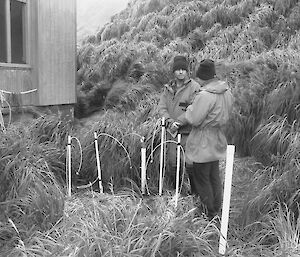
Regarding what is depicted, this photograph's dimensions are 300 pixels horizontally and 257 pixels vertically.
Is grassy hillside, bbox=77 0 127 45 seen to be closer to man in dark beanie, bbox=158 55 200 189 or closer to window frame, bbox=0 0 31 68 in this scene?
window frame, bbox=0 0 31 68

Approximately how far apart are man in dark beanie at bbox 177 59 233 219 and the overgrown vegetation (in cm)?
22

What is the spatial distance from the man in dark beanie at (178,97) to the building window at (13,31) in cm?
392

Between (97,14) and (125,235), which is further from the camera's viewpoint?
(97,14)

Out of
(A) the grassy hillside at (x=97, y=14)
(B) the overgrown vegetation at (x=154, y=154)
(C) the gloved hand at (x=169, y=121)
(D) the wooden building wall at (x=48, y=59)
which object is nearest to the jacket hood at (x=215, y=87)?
(C) the gloved hand at (x=169, y=121)

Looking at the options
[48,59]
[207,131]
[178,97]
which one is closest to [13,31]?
[48,59]

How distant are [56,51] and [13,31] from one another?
1.03 metres

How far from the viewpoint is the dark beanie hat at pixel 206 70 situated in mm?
3914

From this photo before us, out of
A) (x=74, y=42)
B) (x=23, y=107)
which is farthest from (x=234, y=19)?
(x=23, y=107)

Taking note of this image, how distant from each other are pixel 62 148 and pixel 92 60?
5360mm

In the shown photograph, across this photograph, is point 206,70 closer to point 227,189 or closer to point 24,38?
point 227,189

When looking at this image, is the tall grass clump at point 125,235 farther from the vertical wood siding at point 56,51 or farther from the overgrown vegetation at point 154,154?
the vertical wood siding at point 56,51

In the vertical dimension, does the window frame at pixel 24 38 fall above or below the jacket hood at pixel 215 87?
above

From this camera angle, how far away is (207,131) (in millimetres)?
4008

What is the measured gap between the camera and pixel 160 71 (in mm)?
9281
